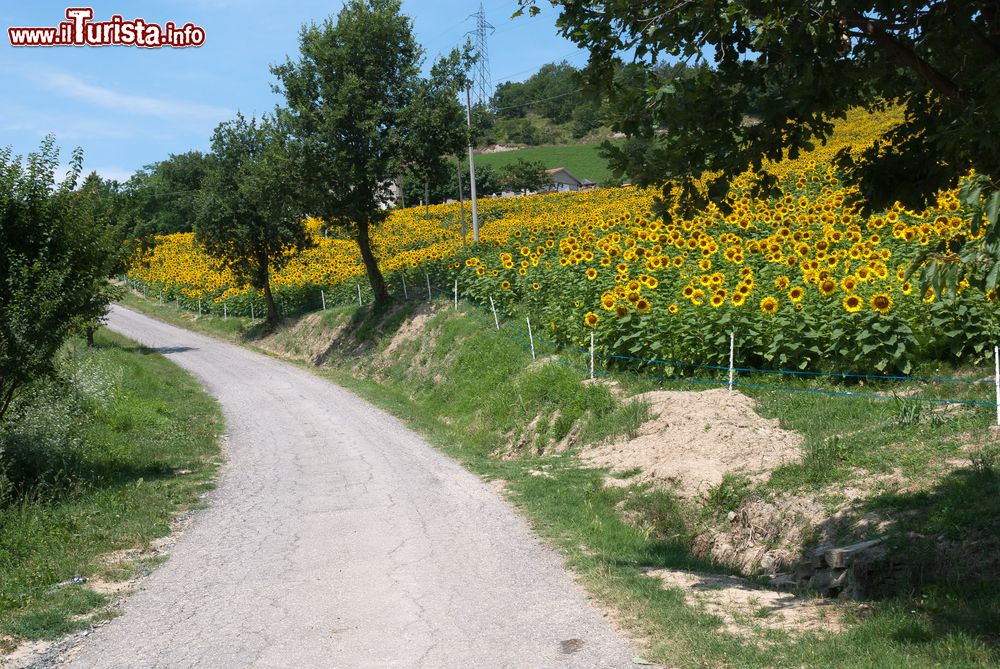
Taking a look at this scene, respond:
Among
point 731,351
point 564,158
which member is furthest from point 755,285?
point 564,158

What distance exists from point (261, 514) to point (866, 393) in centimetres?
778

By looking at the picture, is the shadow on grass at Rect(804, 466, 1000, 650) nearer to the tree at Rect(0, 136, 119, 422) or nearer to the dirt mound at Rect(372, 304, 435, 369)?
the tree at Rect(0, 136, 119, 422)

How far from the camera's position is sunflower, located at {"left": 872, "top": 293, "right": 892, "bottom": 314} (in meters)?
11.7

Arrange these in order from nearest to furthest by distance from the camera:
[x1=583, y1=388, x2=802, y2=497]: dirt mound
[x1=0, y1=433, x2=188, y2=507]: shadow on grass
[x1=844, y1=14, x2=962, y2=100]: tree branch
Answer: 1. [x1=844, y1=14, x2=962, y2=100]: tree branch
2. [x1=583, y1=388, x2=802, y2=497]: dirt mound
3. [x1=0, y1=433, x2=188, y2=507]: shadow on grass

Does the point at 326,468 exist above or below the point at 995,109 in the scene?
below

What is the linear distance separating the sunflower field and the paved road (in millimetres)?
3362

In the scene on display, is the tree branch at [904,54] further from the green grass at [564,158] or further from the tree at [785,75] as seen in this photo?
the green grass at [564,158]

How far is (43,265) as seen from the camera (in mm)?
11820

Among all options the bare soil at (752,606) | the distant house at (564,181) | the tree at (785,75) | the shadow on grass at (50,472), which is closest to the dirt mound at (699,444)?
the bare soil at (752,606)

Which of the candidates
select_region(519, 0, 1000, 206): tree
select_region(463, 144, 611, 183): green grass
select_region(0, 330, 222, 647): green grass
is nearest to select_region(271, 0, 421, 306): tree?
select_region(0, 330, 222, 647): green grass

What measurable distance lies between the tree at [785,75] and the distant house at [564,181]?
63.7 metres

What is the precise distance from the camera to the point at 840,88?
6770mm

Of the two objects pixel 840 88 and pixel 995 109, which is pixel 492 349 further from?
pixel 995 109

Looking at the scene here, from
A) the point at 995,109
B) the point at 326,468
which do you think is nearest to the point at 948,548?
the point at 995,109
